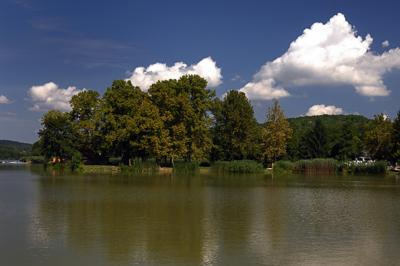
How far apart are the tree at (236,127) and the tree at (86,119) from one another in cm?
1901

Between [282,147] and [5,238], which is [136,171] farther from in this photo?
[5,238]

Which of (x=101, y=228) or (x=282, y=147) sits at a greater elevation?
(x=282, y=147)

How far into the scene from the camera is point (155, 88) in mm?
72812

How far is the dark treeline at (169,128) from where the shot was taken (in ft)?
224

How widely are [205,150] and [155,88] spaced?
40.3ft

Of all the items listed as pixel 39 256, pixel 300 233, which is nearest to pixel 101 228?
pixel 39 256

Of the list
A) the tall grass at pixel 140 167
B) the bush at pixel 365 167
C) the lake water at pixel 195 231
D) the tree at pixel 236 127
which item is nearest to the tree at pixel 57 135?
the tall grass at pixel 140 167

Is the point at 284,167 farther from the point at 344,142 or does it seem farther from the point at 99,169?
the point at 344,142

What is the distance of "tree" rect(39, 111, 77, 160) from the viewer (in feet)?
253

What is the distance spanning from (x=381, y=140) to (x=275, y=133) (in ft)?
55.3

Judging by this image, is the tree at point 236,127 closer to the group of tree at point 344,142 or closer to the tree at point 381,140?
the group of tree at point 344,142

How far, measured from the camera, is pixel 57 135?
78062mm

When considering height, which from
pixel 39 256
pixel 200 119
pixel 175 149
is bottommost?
pixel 39 256

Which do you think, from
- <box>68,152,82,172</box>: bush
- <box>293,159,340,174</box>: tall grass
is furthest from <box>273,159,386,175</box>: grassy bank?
<box>68,152,82,172</box>: bush
